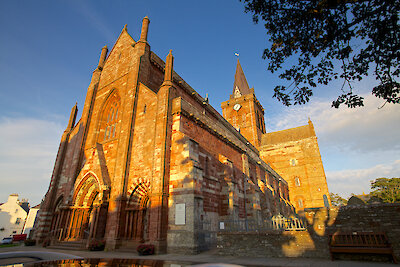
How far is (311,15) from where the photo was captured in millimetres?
7492

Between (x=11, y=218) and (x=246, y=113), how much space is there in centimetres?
5451

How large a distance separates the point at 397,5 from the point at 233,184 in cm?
1292

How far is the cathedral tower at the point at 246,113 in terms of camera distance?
46562 millimetres

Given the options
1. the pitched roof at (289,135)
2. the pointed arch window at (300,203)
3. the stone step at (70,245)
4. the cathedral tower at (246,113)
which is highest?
the cathedral tower at (246,113)

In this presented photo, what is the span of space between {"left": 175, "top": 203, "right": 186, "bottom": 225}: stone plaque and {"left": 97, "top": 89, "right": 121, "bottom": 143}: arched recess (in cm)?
982

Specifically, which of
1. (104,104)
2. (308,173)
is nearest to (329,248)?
(104,104)

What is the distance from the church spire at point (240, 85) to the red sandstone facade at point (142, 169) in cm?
3396

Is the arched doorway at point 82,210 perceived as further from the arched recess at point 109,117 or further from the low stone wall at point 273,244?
the low stone wall at point 273,244

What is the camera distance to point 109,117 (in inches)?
771

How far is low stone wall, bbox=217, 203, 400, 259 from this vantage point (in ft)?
26.2

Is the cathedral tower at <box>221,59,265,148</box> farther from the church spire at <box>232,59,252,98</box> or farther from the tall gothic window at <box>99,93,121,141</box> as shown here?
the tall gothic window at <box>99,93,121,141</box>

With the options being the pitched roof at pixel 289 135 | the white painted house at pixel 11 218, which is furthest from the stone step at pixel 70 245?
the white painted house at pixel 11 218

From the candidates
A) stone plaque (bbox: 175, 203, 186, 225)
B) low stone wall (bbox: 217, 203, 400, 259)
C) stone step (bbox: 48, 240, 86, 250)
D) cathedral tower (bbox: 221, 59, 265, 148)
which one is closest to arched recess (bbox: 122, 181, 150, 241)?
stone plaque (bbox: 175, 203, 186, 225)

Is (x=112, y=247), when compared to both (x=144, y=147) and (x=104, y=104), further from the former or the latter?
(x=104, y=104)
